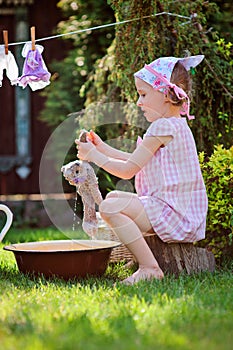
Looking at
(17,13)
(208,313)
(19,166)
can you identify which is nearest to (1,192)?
(19,166)

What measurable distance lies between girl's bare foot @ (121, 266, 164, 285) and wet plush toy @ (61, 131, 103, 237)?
378 mm

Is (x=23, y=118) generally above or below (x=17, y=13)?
below

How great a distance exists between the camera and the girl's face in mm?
3102

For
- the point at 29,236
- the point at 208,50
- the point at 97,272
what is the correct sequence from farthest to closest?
1. the point at 29,236
2. the point at 208,50
3. the point at 97,272

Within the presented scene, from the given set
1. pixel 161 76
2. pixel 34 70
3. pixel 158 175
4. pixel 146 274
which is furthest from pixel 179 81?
pixel 146 274

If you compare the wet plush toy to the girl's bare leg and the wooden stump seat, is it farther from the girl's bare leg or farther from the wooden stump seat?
the wooden stump seat

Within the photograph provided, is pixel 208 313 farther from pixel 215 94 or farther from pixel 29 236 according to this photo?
pixel 29 236

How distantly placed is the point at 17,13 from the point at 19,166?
Result: 1.93 metres

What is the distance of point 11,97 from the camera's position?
26.3 ft

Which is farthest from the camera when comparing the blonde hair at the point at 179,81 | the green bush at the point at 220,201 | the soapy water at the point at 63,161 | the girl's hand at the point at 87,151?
the soapy water at the point at 63,161

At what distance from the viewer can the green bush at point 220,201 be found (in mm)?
3414

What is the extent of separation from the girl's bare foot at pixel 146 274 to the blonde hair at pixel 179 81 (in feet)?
2.71

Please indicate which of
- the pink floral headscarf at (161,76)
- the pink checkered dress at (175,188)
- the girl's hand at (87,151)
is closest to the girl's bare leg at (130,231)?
the pink checkered dress at (175,188)

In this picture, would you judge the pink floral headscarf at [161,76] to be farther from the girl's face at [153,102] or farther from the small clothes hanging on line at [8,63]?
the small clothes hanging on line at [8,63]
